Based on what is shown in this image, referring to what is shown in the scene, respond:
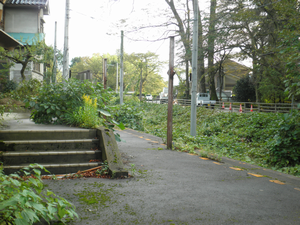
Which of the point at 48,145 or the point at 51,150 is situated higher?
the point at 48,145

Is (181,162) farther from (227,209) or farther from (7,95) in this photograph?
(7,95)

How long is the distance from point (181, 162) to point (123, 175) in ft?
6.51

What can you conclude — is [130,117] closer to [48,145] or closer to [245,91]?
[48,145]

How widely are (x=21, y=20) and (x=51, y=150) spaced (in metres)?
23.0

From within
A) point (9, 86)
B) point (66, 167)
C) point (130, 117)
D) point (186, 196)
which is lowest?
point (186, 196)

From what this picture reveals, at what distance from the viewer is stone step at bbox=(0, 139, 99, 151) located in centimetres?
542

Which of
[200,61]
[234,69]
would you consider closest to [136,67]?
[234,69]

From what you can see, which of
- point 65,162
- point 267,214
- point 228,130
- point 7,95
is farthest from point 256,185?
point 7,95

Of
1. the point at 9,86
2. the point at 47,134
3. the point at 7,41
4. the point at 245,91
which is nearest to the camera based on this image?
the point at 7,41

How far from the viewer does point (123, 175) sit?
5.12 meters

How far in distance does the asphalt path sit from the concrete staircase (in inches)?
27.2

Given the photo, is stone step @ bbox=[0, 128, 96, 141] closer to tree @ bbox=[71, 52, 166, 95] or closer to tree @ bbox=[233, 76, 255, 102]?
tree @ bbox=[233, 76, 255, 102]

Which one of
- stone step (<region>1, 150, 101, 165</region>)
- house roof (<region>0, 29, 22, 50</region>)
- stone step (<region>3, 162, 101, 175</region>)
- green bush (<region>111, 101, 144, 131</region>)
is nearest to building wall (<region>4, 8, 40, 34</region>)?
green bush (<region>111, 101, 144, 131</region>)

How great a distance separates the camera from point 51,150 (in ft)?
18.6
